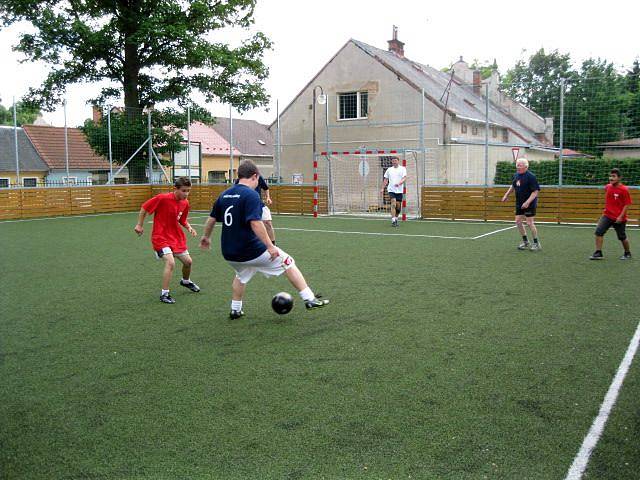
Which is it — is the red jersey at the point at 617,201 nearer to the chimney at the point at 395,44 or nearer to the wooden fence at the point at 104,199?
the wooden fence at the point at 104,199

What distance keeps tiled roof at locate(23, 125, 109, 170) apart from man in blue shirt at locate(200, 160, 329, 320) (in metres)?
23.8

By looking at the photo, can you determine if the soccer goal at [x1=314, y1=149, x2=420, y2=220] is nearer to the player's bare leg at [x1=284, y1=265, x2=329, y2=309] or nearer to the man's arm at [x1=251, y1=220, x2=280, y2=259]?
the player's bare leg at [x1=284, y1=265, x2=329, y2=309]

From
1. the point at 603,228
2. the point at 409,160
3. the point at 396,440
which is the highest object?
the point at 409,160

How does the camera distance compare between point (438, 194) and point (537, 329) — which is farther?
point (438, 194)

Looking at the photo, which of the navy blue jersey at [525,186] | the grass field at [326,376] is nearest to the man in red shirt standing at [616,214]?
the grass field at [326,376]

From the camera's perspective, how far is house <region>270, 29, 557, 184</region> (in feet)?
85.1

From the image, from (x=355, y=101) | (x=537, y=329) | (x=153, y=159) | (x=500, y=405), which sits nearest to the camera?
(x=500, y=405)

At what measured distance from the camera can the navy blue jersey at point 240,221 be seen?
20.7ft

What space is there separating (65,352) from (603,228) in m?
9.10

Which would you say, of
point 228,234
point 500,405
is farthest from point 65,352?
point 500,405

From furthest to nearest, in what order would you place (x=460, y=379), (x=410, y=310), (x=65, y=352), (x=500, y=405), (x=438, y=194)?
(x=438, y=194) → (x=410, y=310) → (x=65, y=352) → (x=460, y=379) → (x=500, y=405)

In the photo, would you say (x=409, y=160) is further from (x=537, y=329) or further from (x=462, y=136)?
(x=537, y=329)

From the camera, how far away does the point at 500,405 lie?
13.8 feet

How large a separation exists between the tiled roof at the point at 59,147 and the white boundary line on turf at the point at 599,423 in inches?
1055
